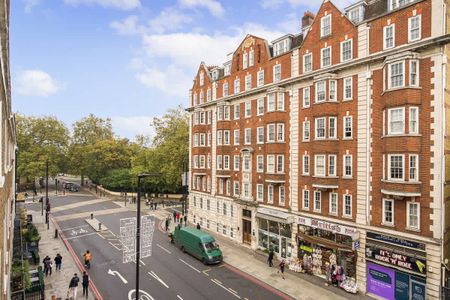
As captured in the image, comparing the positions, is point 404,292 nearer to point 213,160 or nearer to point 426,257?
point 426,257

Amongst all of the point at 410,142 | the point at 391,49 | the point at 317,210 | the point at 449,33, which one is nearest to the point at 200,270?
the point at 317,210

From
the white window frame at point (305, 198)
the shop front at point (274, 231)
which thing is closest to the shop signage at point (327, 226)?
the white window frame at point (305, 198)

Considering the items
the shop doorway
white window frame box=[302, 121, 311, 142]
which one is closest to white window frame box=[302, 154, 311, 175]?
white window frame box=[302, 121, 311, 142]

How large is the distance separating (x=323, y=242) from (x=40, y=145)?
65.3 meters

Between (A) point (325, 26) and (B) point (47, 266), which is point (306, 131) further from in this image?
(B) point (47, 266)

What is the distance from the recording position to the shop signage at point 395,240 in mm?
Answer: 16378

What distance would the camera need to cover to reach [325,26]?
2200cm

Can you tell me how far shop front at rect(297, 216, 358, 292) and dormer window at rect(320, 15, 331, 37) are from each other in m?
14.7

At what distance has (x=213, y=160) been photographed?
3359 cm

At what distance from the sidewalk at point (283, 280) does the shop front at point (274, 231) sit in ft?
3.93

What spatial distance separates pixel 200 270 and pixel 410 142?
58.2ft

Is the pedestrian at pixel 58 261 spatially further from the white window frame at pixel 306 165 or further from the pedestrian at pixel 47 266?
the white window frame at pixel 306 165

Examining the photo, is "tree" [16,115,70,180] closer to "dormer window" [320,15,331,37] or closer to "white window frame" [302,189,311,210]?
"white window frame" [302,189,311,210]

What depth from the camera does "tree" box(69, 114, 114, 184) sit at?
210 ft
